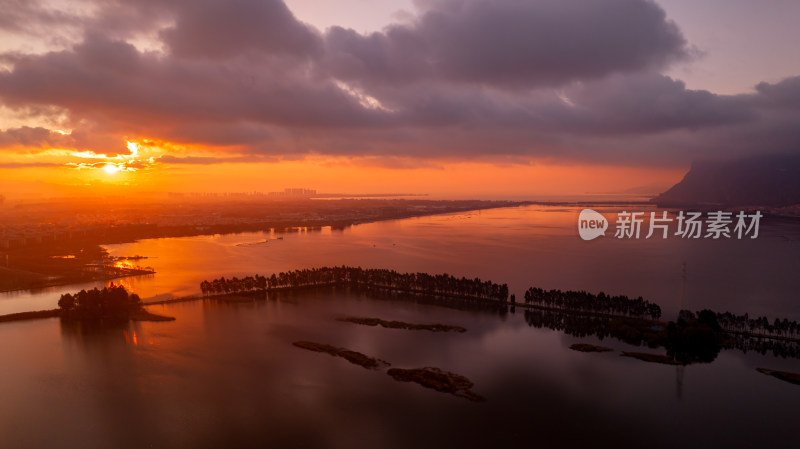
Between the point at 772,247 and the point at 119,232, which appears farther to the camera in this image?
the point at 119,232

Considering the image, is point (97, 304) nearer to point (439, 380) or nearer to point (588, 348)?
point (439, 380)

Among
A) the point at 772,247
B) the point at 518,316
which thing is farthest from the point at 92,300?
the point at 772,247

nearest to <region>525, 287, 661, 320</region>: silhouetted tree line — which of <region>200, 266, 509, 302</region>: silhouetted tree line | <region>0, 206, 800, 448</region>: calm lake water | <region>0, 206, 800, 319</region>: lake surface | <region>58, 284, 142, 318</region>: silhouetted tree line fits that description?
<region>0, 206, 800, 448</region>: calm lake water

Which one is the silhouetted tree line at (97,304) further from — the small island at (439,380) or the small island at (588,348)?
the small island at (588,348)

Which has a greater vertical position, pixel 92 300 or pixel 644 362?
pixel 92 300

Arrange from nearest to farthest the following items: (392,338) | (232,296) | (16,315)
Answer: (392,338)
(16,315)
(232,296)

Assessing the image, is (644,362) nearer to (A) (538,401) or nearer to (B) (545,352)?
(B) (545,352)

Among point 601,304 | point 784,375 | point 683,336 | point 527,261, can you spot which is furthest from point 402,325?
point 527,261
